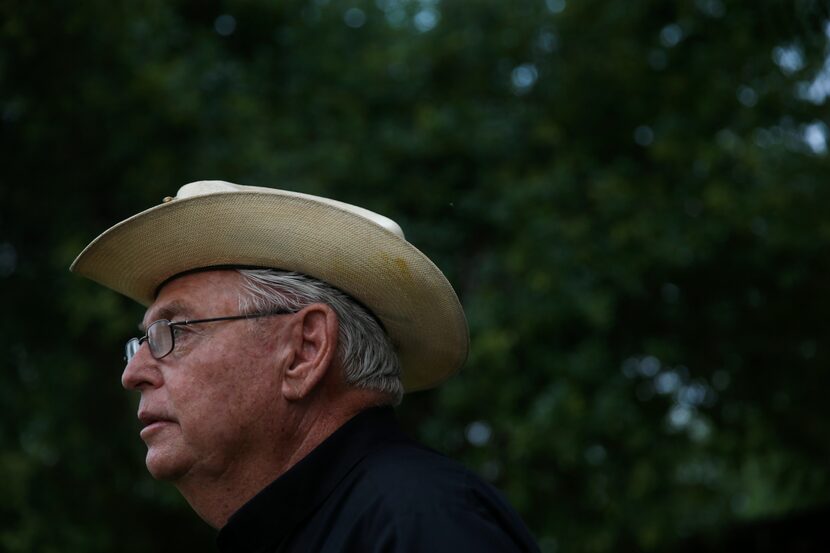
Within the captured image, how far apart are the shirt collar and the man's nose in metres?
0.38

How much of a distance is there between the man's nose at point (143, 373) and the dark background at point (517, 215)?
380cm

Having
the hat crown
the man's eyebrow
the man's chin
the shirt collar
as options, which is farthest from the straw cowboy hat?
the man's chin

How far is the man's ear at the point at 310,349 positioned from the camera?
2.51 m

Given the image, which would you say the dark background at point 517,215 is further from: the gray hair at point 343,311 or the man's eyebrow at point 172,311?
the gray hair at point 343,311

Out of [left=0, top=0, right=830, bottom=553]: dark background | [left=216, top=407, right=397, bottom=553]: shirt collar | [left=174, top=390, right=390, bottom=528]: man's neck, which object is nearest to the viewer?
[left=216, top=407, right=397, bottom=553]: shirt collar

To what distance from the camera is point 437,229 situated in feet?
23.8

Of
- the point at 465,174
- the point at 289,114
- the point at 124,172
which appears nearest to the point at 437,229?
the point at 465,174

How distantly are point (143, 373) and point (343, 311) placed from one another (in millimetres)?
472

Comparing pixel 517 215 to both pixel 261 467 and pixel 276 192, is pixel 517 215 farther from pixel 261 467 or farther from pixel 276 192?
pixel 261 467

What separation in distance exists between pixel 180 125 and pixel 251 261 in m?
4.47

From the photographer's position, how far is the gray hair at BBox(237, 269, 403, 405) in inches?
102

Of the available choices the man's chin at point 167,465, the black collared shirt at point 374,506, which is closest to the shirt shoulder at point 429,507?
the black collared shirt at point 374,506

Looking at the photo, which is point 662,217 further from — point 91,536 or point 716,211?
point 91,536

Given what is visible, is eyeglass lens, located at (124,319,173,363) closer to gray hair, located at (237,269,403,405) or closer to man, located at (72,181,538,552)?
man, located at (72,181,538,552)
